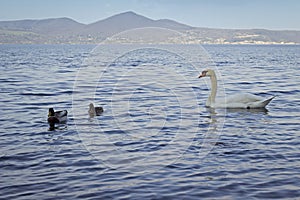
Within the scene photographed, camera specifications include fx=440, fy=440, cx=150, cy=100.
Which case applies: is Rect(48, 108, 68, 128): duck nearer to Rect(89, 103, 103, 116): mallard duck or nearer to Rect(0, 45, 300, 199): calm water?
Rect(0, 45, 300, 199): calm water

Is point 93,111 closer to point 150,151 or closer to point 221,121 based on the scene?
point 221,121

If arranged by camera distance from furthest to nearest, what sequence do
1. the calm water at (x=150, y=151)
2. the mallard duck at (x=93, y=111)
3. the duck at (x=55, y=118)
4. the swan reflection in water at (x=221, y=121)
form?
the mallard duck at (x=93, y=111)
the duck at (x=55, y=118)
the swan reflection in water at (x=221, y=121)
the calm water at (x=150, y=151)

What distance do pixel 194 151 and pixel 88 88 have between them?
48.0ft

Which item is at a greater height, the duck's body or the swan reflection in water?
the duck's body

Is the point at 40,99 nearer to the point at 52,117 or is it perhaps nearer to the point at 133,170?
the point at 52,117

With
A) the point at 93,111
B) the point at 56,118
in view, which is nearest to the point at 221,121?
the point at 93,111

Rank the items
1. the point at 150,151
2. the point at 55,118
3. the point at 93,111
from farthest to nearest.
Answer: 1. the point at 93,111
2. the point at 55,118
3. the point at 150,151

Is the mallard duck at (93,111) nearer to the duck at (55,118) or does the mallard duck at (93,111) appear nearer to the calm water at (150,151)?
the calm water at (150,151)

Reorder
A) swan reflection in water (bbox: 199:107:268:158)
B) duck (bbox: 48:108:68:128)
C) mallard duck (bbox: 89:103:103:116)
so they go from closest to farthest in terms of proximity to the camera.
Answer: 1. swan reflection in water (bbox: 199:107:268:158)
2. duck (bbox: 48:108:68:128)
3. mallard duck (bbox: 89:103:103:116)

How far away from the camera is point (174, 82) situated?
2866cm

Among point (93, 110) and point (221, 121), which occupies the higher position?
point (93, 110)

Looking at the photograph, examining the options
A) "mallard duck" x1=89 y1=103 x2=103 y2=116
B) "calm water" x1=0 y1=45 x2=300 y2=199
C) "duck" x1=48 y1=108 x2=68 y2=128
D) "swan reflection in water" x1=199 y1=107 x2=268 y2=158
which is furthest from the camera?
"mallard duck" x1=89 y1=103 x2=103 y2=116

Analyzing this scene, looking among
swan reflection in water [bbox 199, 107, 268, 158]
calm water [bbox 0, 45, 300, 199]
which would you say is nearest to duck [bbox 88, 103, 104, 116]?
calm water [bbox 0, 45, 300, 199]

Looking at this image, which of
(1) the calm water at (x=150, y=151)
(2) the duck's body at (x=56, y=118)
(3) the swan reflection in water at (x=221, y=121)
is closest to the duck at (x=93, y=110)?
(1) the calm water at (x=150, y=151)
